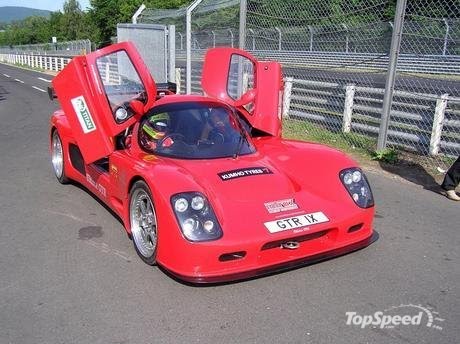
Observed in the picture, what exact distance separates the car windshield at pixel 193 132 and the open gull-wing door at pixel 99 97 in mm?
218

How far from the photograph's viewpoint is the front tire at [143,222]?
154 inches

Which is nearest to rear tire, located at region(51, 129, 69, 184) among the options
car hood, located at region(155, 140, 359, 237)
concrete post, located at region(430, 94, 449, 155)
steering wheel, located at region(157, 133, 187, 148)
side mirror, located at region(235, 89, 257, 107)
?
steering wheel, located at region(157, 133, 187, 148)

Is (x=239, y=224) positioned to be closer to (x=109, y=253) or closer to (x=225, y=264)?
(x=225, y=264)

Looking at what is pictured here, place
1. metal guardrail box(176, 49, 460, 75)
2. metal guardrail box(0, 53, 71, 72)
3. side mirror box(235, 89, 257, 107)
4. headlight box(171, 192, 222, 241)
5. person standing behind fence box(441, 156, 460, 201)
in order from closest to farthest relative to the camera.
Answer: headlight box(171, 192, 222, 241), side mirror box(235, 89, 257, 107), person standing behind fence box(441, 156, 460, 201), metal guardrail box(176, 49, 460, 75), metal guardrail box(0, 53, 71, 72)

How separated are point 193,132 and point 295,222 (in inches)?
54.3

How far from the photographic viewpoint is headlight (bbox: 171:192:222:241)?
3.44 m

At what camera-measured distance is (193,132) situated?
4.50 meters

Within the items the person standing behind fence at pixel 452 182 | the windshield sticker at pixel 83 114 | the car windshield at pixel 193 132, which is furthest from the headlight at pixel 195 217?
the person standing behind fence at pixel 452 182

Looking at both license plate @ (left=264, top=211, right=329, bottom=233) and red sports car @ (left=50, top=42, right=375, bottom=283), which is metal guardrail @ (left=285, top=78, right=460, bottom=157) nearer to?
red sports car @ (left=50, top=42, right=375, bottom=283)

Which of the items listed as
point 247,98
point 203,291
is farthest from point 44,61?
point 203,291

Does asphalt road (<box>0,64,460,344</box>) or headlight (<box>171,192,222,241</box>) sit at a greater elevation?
headlight (<box>171,192,222,241</box>)

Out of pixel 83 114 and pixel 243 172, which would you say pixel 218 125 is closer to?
pixel 243 172

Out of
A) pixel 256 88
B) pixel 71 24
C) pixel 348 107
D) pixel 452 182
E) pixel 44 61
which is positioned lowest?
pixel 452 182

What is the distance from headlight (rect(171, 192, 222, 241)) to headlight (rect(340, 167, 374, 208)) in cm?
123
